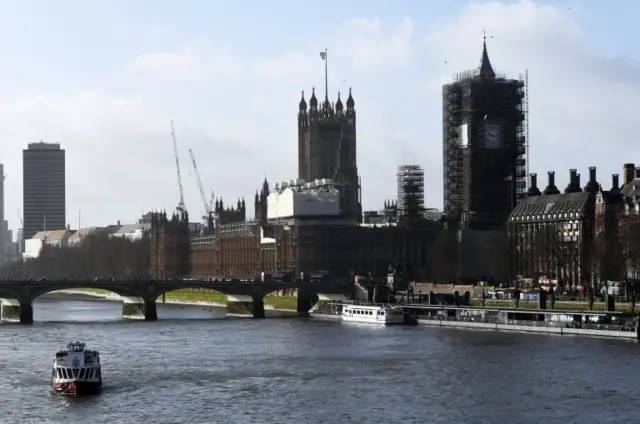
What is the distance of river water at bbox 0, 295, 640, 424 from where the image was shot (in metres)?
80.1

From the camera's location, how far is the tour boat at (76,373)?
8981 cm

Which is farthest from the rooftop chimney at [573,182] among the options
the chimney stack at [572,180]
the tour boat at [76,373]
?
the tour boat at [76,373]

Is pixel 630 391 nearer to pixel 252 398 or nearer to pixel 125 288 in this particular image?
pixel 252 398

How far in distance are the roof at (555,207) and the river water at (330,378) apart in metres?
52.5

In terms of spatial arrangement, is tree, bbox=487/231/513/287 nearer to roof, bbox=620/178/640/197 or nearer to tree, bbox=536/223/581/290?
tree, bbox=536/223/581/290

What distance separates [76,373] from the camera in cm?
9044

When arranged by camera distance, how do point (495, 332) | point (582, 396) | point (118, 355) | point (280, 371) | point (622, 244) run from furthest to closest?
point (622, 244)
point (495, 332)
point (118, 355)
point (280, 371)
point (582, 396)

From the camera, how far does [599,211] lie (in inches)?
6934

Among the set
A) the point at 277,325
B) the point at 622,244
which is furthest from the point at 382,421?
the point at 622,244

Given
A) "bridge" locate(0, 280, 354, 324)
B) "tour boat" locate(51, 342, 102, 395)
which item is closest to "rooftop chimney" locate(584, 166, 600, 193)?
"bridge" locate(0, 280, 354, 324)

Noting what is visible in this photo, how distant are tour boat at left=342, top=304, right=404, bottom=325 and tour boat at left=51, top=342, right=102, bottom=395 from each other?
206ft

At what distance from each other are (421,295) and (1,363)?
7629 centimetres

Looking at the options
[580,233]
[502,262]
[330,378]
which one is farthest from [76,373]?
[502,262]

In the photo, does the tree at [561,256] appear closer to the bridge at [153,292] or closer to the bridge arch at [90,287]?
the bridge at [153,292]
